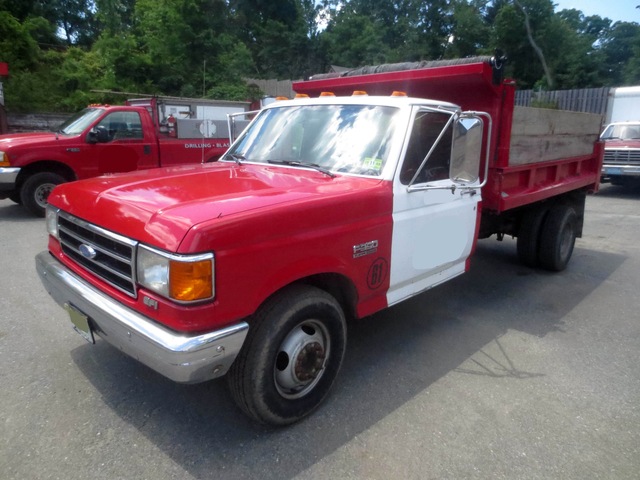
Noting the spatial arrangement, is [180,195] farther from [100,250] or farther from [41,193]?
[41,193]

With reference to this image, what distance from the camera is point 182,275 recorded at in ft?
7.55

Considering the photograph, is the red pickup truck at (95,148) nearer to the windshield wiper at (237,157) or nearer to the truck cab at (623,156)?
the windshield wiper at (237,157)

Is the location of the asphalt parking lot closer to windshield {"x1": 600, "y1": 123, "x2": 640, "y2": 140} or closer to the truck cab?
the truck cab

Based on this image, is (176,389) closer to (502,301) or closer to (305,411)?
(305,411)

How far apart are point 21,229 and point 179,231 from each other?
21.7 feet

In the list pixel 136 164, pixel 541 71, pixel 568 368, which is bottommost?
pixel 568 368

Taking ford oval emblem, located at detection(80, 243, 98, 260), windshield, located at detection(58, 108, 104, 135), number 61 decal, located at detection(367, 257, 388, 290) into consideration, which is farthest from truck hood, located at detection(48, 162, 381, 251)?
windshield, located at detection(58, 108, 104, 135)

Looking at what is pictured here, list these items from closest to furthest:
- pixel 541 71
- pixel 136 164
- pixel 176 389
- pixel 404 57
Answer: pixel 176 389, pixel 136 164, pixel 541 71, pixel 404 57

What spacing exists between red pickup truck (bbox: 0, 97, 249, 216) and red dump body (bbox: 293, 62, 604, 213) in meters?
4.53

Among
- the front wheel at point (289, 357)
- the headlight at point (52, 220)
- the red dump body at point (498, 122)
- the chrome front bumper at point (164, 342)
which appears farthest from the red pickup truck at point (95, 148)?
the front wheel at point (289, 357)

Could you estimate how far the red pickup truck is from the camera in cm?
801

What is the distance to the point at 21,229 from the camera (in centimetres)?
756

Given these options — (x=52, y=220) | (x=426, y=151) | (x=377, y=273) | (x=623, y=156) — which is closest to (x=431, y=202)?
(x=426, y=151)

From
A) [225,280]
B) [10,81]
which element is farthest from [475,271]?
[10,81]
